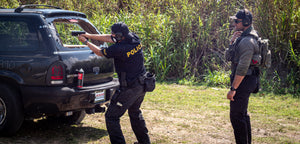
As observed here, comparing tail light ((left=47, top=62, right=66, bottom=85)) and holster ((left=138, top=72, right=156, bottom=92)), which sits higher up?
tail light ((left=47, top=62, right=66, bottom=85))

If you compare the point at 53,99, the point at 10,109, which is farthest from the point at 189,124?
the point at 10,109

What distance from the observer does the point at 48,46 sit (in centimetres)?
432

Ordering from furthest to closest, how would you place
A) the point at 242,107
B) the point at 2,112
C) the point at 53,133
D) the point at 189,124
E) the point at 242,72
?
the point at 189,124 < the point at 53,133 < the point at 2,112 < the point at 242,107 < the point at 242,72

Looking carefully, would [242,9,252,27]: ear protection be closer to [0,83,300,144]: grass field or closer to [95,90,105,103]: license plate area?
[0,83,300,144]: grass field

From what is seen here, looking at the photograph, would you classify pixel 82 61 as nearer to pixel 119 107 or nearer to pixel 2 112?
pixel 119 107

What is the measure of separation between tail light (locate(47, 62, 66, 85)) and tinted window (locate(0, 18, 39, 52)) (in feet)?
1.27

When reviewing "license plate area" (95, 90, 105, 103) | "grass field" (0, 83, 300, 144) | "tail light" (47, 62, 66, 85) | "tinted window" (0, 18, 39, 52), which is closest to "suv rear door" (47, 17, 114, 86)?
"tail light" (47, 62, 66, 85)

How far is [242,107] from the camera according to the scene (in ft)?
13.2

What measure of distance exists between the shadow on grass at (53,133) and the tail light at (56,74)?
0.91 m

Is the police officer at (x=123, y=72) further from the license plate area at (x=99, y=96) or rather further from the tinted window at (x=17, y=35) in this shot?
the tinted window at (x=17, y=35)

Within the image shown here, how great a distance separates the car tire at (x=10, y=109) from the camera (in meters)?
4.34

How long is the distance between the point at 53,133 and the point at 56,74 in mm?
1155

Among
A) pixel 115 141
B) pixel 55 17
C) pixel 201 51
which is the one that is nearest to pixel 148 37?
pixel 201 51

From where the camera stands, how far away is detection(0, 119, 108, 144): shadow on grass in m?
4.61
